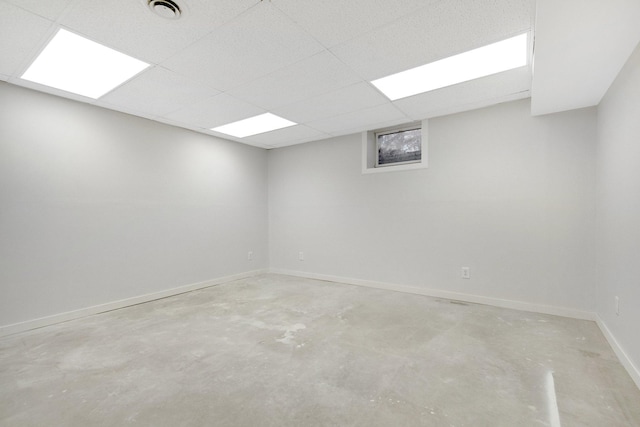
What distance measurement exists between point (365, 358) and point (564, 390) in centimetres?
128

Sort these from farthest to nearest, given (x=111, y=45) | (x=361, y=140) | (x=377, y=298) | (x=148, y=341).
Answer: (x=361, y=140), (x=377, y=298), (x=148, y=341), (x=111, y=45)

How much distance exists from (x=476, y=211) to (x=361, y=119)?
6.28 feet

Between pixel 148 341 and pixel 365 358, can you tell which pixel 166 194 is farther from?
pixel 365 358

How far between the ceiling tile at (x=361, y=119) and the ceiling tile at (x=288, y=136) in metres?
0.22

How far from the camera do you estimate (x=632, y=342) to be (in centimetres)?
198

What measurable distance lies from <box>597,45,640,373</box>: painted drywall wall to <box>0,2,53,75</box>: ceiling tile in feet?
13.2

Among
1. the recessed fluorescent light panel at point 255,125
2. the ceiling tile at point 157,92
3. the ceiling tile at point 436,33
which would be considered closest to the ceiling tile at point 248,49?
the ceiling tile at point 157,92

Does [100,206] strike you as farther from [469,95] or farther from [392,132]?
[469,95]

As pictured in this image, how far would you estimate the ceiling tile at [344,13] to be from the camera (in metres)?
1.75

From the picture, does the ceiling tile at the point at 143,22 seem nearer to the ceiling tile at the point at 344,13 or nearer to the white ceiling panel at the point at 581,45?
the ceiling tile at the point at 344,13

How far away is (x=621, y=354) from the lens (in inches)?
84.2

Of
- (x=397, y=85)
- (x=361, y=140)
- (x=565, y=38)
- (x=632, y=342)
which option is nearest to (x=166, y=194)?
(x=361, y=140)

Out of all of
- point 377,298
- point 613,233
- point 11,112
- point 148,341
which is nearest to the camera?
point 613,233

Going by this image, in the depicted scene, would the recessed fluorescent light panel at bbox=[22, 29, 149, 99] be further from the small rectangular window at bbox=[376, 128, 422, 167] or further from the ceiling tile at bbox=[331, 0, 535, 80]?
the small rectangular window at bbox=[376, 128, 422, 167]
